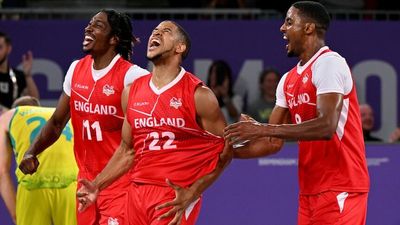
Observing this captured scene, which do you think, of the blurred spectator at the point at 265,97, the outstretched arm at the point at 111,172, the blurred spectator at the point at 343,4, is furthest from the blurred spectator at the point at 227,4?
the outstretched arm at the point at 111,172

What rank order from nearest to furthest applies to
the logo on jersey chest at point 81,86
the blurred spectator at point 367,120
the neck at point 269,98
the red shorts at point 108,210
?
the red shorts at point 108,210, the logo on jersey chest at point 81,86, the blurred spectator at point 367,120, the neck at point 269,98

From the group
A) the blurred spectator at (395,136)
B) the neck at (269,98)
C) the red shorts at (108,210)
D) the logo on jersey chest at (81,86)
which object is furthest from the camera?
the neck at (269,98)

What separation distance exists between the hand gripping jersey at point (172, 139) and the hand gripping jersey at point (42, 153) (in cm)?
151

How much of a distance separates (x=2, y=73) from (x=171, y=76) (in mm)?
4862

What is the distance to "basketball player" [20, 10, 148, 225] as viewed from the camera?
25.5 feet

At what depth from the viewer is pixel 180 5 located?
12602 millimetres

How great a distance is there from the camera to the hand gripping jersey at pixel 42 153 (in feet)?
28.2

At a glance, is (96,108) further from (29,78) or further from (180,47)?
(29,78)

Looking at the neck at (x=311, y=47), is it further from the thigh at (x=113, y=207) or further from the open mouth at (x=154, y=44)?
the thigh at (x=113, y=207)

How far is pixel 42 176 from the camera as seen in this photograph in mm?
8602

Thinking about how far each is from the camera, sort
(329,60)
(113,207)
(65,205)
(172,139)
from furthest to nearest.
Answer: (65,205), (113,207), (172,139), (329,60)

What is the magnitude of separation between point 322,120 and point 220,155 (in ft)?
2.68

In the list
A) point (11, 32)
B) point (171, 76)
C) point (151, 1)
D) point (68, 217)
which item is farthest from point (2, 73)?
point (171, 76)

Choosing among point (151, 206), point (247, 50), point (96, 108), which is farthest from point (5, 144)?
point (247, 50)
